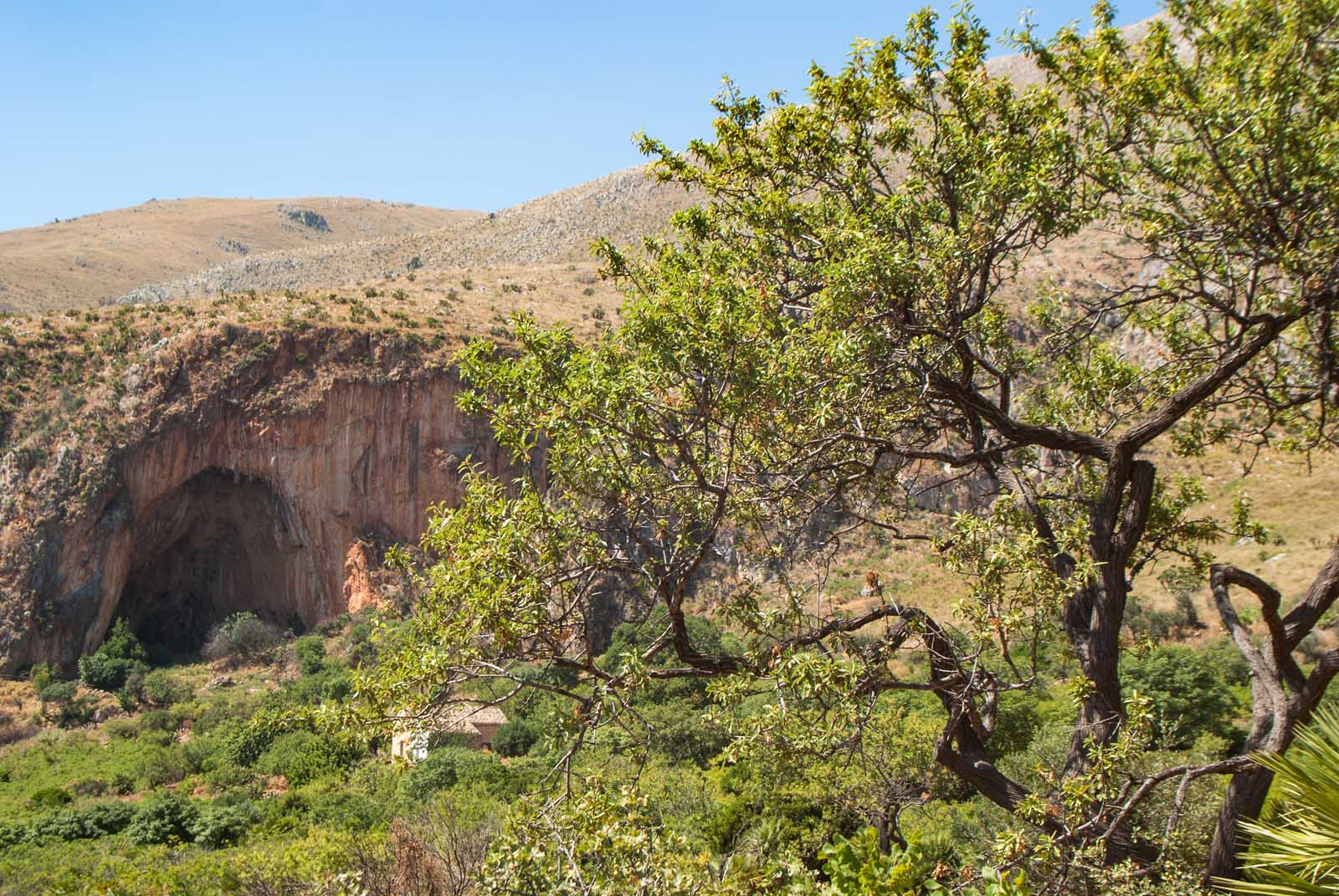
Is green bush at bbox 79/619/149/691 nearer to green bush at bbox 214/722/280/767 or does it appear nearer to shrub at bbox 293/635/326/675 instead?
A: shrub at bbox 293/635/326/675

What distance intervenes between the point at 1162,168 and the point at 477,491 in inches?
214

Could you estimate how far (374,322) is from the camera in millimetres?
38562

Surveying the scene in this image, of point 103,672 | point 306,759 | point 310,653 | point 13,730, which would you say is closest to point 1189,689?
point 306,759

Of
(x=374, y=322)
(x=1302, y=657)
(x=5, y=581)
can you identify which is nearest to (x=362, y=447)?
(x=374, y=322)

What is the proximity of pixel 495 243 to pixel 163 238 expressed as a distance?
A: 5804 cm

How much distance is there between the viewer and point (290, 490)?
122 feet

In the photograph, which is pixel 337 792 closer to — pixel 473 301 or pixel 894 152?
pixel 894 152

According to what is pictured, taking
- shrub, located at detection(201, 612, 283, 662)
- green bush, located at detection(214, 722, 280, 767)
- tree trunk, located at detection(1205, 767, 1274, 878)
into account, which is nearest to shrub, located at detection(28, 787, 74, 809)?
green bush, located at detection(214, 722, 280, 767)

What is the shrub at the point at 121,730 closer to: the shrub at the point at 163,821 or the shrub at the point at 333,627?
the shrub at the point at 333,627

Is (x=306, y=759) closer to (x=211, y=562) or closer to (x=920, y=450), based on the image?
(x=211, y=562)

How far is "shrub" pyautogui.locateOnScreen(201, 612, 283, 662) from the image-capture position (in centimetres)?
3550

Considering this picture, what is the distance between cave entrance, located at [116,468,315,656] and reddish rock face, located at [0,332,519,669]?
0.08m

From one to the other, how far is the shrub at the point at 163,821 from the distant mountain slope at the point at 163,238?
59.0 metres

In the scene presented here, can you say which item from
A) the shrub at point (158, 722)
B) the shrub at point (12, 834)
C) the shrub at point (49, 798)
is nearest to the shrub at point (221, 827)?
the shrub at point (12, 834)
